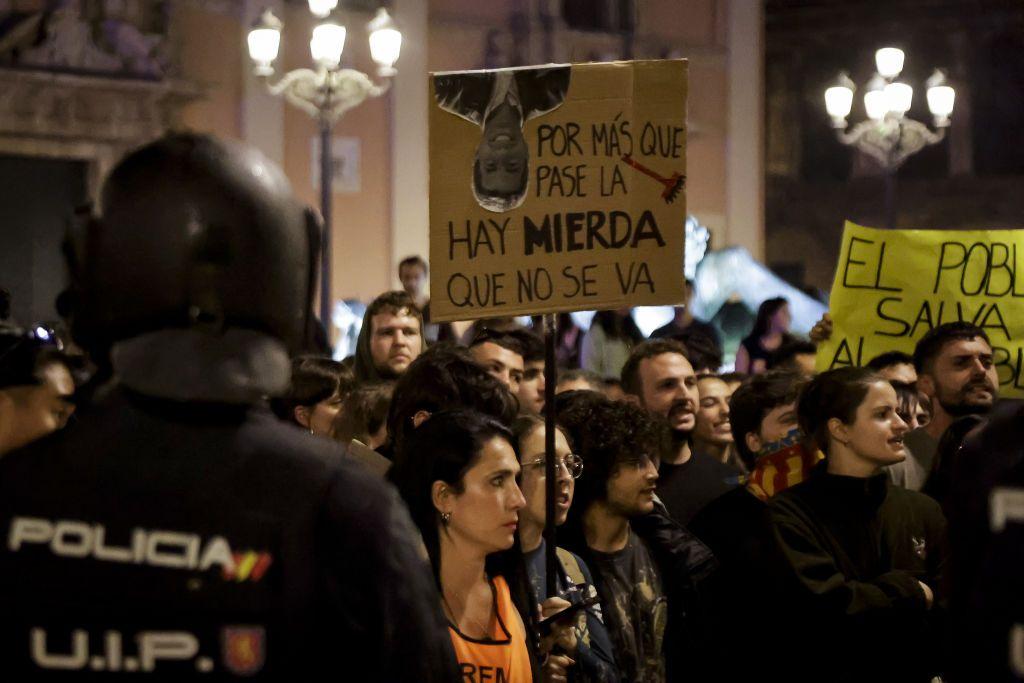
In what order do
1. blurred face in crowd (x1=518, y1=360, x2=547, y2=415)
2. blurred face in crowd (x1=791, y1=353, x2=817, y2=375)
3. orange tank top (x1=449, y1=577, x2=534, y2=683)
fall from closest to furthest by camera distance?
orange tank top (x1=449, y1=577, x2=534, y2=683) < blurred face in crowd (x1=518, y1=360, x2=547, y2=415) < blurred face in crowd (x1=791, y1=353, x2=817, y2=375)

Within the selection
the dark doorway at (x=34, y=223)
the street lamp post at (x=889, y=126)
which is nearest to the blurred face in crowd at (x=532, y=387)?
the dark doorway at (x=34, y=223)

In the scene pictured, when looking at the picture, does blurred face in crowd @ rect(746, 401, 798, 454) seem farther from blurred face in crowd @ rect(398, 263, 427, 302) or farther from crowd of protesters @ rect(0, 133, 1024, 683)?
blurred face in crowd @ rect(398, 263, 427, 302)

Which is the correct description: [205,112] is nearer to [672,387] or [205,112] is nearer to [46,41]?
[46,41]

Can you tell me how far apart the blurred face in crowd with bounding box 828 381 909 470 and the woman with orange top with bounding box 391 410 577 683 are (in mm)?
1700

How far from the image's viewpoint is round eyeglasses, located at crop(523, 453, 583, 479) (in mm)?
5070

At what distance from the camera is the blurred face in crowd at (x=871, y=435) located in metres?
5.79

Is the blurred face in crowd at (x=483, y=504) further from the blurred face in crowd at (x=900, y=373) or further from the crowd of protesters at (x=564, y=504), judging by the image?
the blurred face in crowd at (x=900, y=373)

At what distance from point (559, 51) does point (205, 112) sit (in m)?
5.27

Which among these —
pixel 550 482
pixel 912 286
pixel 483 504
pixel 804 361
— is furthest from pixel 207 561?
pixel 804 361

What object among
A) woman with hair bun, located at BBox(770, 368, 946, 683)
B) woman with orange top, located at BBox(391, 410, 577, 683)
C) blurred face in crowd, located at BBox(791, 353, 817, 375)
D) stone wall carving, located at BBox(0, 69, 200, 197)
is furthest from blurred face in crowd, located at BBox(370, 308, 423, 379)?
stone wall carving, located at BBox(0, 69, 200, 197)

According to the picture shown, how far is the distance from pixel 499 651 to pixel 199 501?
6.89 ft

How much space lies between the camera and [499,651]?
169 inches

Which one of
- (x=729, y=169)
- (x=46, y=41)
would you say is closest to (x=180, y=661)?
(x=46, y=41)

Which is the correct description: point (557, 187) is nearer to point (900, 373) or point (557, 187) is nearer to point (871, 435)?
point (871, 435)
